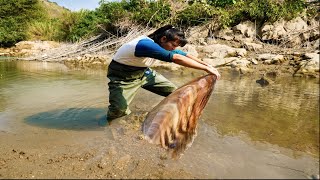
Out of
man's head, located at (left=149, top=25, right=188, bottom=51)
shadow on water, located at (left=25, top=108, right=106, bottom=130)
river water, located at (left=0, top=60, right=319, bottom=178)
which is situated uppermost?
man's head, located at (left=149, top=25, right=188, bottom=51)

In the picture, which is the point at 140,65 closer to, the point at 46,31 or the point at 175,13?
the point at 175,13

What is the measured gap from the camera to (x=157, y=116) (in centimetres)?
293

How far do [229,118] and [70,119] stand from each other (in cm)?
202

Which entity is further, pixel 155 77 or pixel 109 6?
pixel 109 6

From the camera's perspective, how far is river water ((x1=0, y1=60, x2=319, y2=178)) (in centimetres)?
232

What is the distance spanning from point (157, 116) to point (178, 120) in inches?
7.7

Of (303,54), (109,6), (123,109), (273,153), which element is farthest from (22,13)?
(273,153)

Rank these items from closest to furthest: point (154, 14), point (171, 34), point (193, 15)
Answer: point (171, 34)
point (193, 15)
point (154, 14)

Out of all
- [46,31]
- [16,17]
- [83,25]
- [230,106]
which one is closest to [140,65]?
[230,106]

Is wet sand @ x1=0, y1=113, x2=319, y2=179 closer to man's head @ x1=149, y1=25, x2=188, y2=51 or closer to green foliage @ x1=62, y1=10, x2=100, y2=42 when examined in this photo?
man's head @ x1=149, y1=25, x2=188, y2=51

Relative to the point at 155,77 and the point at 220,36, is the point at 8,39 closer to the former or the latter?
the point at 220,36

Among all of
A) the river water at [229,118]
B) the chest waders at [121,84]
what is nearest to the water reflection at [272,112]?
the river water at [229,118]

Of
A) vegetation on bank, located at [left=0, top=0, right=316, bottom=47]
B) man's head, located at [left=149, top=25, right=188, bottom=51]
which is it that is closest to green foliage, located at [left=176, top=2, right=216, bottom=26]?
vegetation on bank, located at [left=0, top=0, right=316, bottom=47]

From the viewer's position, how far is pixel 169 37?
3.13 m
